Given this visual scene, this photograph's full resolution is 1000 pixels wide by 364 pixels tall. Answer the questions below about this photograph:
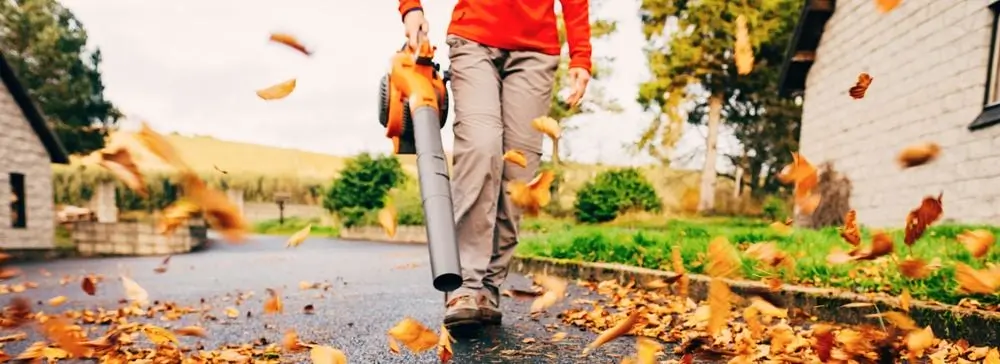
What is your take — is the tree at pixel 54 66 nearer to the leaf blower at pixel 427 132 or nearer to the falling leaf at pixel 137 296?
the falling leaf at pixel 137 296

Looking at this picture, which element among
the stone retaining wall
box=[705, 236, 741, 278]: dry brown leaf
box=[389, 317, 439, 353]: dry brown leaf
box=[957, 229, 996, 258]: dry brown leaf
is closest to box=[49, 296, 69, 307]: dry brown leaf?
box=[389, 317, 439, 353]: dry brown leaf

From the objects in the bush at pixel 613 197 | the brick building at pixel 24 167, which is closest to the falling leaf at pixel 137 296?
the brick building at pixel 24 167

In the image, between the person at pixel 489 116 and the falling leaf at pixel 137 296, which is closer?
the person at pixel 489 116

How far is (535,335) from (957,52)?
6.92 meters

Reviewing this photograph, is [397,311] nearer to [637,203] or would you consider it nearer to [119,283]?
[119,283]

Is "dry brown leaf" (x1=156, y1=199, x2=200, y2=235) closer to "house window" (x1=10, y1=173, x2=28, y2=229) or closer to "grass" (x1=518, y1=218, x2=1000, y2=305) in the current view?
"grass" (x1=518, y1=218, x2=1000, y2=305)

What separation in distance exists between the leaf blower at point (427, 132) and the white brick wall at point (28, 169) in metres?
13.6

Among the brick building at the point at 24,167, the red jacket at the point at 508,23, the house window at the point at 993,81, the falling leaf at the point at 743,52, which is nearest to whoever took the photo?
the red jacket at the point at 508,23

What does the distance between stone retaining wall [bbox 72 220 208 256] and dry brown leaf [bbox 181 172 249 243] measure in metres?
12.1

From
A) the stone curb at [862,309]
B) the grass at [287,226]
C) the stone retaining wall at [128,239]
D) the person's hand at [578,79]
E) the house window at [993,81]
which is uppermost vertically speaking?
the house window at [993,81]

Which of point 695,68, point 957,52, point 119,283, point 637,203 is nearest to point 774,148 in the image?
point 695,68

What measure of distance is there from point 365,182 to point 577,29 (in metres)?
16.3

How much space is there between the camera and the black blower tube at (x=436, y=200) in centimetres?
219

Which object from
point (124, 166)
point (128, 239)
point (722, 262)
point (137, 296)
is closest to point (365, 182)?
point (128, 239)
